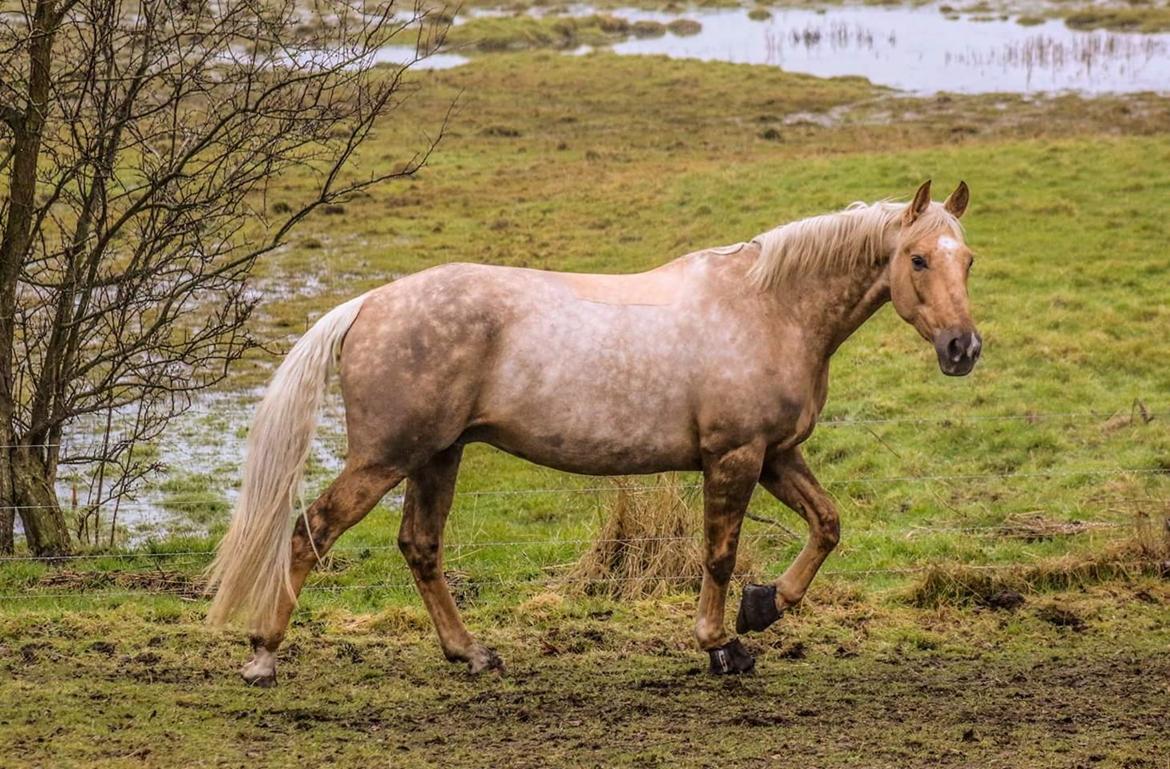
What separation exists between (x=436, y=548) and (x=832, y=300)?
90.0 inches

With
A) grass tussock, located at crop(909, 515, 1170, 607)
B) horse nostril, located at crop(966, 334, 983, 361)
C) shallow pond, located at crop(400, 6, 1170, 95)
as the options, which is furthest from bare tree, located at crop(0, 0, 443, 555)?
shallow pond, located at crop(400, 6, 1170, 95)

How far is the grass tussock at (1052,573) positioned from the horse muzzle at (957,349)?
79.4 inches

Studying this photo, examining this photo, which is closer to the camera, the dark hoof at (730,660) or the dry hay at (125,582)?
the dark hoof at (730,660)

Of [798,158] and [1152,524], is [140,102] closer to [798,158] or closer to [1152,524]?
[1152,524]

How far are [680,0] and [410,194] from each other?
32.1 meters

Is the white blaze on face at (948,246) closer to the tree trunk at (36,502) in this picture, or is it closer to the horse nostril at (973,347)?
the horse nostril at (973,347)

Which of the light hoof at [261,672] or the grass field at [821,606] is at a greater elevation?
the light hoof at [261,672]

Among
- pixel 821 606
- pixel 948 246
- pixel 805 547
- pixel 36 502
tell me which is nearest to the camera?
pixel 948 246

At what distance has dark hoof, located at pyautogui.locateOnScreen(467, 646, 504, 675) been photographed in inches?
264

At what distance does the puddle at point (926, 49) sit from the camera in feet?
117

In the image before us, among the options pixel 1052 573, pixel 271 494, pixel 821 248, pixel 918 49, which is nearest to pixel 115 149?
pixel 271 494

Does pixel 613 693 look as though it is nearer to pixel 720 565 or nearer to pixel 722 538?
pixel 720 565

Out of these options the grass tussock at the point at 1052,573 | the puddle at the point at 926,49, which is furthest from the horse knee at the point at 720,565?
the puddle at the point at 926,49

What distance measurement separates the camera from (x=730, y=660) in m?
6.70
